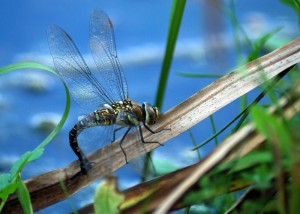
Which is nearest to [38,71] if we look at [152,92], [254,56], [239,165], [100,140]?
[152,92]

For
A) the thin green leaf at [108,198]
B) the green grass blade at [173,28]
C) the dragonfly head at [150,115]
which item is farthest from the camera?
the green grass blade at [173,28]

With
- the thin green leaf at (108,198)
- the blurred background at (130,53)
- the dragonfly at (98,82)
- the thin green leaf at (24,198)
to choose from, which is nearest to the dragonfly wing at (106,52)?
the dragonfly at (98,82)

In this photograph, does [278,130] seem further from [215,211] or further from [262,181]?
[215,211]

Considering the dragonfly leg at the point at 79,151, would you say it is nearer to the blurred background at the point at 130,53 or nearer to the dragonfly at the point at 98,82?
the dragonfly at the point at 98,82

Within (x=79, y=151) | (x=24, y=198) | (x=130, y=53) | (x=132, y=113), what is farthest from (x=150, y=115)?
(x=130, y=53)

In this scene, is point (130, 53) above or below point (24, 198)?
above

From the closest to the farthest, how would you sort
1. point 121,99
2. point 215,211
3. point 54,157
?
point 215,211 → point 121,99 → point 54,157

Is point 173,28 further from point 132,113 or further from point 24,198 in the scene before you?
point 24,198

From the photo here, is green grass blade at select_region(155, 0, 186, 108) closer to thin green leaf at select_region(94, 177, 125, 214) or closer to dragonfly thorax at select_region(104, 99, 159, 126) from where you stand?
dragonfly thorax at select_region(104, 99, 159, 126)
